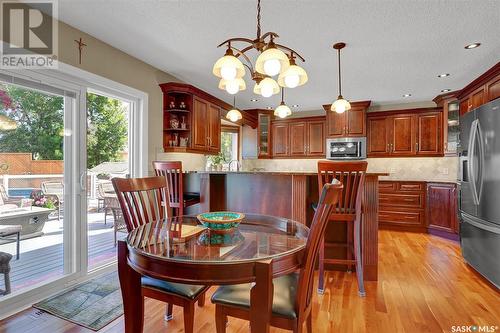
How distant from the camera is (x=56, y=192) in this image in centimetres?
248

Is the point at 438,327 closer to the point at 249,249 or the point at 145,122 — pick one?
the point at 249,249

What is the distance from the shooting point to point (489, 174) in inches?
100

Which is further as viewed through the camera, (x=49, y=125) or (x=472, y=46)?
(x=472, y=46)

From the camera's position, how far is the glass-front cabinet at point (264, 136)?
604cm

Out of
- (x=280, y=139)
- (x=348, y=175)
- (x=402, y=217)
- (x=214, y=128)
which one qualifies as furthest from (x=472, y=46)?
(x=280, y=139)

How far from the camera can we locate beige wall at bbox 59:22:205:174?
2.41 m

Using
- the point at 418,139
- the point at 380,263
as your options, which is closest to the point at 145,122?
the point at 380,263

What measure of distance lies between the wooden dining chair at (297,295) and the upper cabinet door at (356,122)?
428 cm

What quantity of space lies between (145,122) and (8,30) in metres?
1.54

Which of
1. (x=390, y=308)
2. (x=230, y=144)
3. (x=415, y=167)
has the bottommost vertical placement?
(x=390, y=308)

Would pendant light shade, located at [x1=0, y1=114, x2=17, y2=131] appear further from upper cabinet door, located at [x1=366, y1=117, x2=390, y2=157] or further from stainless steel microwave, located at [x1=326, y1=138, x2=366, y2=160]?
upper cabinet door, located at [x1=366, y1=117, x2=390, y2=157]

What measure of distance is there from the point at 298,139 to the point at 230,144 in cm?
163

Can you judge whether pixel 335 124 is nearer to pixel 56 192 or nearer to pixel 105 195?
pixel 105 195

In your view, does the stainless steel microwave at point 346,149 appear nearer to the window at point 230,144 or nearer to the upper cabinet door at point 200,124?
the window at point 230,144
